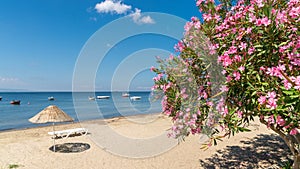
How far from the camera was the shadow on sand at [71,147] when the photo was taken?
9019 millimetres

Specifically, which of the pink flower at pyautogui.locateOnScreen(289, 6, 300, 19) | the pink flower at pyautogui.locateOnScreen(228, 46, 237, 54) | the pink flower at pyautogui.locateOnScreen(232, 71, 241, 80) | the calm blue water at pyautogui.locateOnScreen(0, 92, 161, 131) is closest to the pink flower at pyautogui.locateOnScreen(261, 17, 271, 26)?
the pink flower at pyautogui.locateOnScreen(289, 6, 300, 19)

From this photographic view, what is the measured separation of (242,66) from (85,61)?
6.81m

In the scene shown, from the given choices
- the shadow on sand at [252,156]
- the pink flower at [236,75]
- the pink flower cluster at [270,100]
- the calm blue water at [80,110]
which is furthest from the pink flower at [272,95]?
the shadow on sand at [252,156]

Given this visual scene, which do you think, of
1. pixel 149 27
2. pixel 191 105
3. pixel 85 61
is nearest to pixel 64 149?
pixel 85 61

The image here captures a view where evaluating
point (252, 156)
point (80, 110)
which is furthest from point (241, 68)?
point (80, 110)

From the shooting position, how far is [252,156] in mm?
7266

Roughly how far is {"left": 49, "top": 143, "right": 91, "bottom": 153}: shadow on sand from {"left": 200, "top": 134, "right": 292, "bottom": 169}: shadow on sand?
17.1ft

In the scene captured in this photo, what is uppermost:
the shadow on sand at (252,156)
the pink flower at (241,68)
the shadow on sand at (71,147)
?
the pink flower at (241,68)

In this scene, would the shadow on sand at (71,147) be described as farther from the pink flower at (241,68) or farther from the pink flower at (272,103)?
the pink flower at (272,103)

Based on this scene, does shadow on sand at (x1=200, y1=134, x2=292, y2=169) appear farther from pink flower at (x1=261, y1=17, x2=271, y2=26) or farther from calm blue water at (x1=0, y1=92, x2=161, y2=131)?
pink flower at (x1=261, y1=17, x2=271, y2=26)

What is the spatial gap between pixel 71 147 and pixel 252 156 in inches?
293

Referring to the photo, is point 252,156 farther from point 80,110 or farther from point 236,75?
point 80,110

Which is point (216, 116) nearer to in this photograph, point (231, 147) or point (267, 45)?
point (267, 45)

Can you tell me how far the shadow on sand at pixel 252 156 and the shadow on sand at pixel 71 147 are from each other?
17.1 ft
